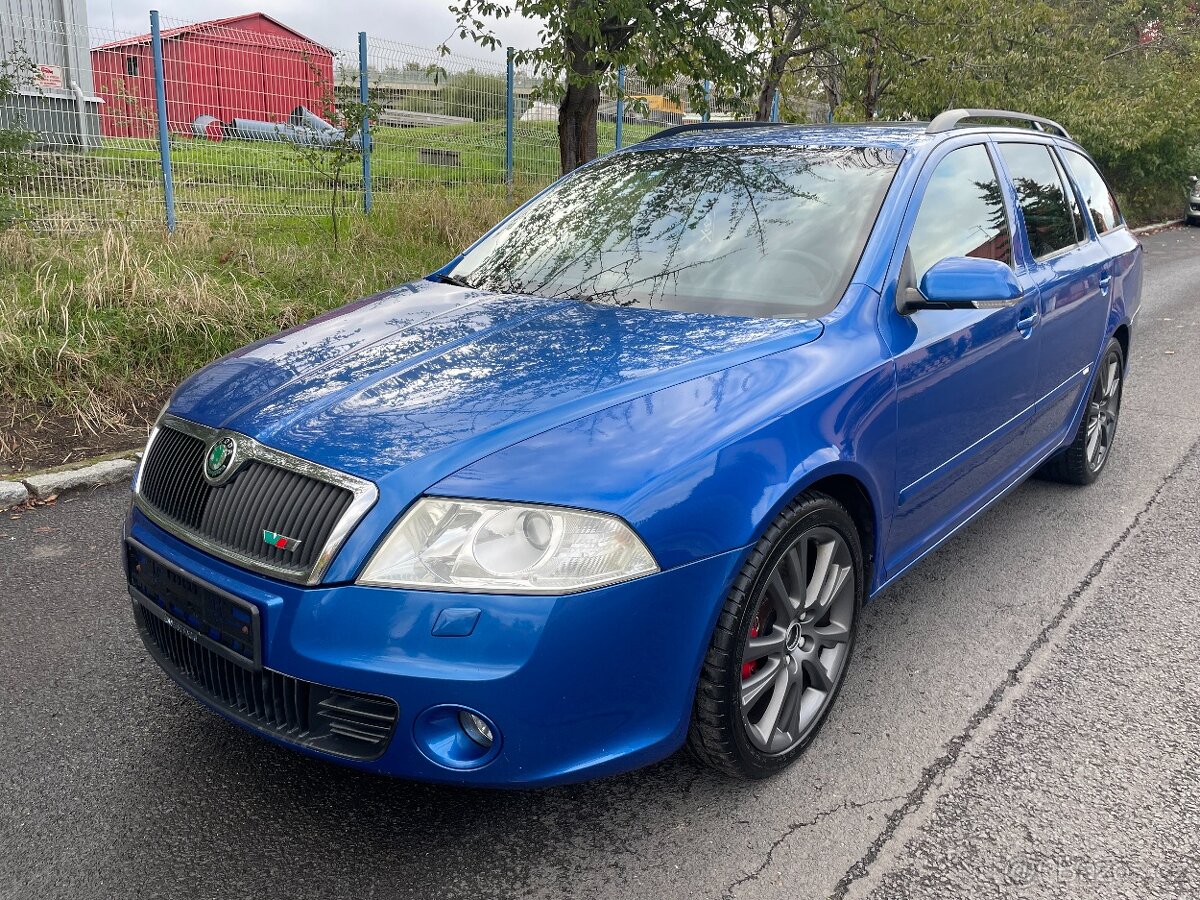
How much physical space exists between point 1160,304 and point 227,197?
33.1 ft

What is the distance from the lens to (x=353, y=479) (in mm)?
2129

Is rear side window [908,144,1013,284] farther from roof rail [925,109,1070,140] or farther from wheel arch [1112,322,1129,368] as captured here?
wheel arch [1112,322,1129,368]

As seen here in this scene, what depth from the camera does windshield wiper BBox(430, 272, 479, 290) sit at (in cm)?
355

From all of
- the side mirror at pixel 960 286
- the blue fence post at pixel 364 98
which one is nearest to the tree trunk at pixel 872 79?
the blue fence post at pixel 364 98

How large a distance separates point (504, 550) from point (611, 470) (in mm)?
288

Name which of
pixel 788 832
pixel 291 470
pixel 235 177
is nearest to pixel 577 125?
pixel 235 177

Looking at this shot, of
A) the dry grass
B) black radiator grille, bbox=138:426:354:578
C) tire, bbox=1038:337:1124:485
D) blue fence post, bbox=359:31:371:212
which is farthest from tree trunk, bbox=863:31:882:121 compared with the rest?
black radiator grille, bbox=138:426:354:578

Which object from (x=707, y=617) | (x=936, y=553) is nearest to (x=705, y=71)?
(x=936, y=553)

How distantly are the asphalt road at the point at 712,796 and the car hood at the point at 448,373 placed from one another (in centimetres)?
93

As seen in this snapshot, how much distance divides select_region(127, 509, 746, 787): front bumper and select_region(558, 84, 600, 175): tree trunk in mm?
6880

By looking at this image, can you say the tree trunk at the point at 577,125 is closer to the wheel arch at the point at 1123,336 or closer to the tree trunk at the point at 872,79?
the wheel arch at the point at 1123,336

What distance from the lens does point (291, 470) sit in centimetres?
221

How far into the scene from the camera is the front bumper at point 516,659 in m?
2.01

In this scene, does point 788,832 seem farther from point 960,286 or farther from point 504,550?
point 960,286
